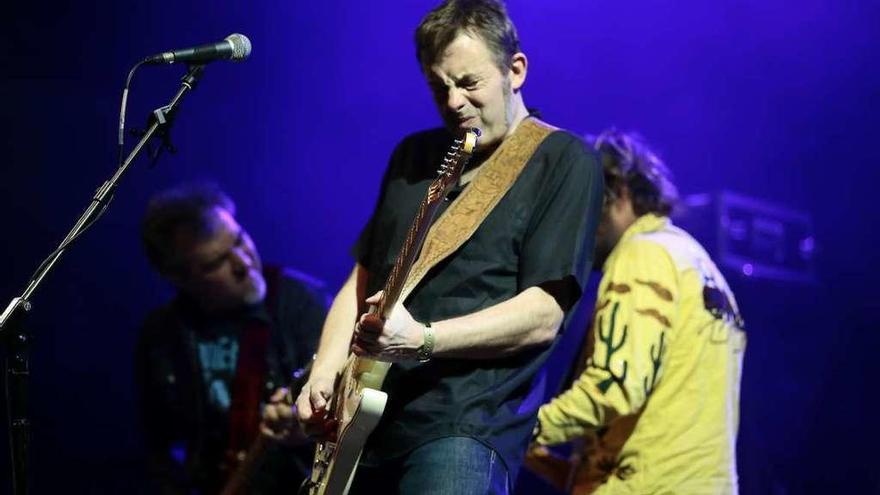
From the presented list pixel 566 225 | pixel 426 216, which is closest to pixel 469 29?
pixel 566 225

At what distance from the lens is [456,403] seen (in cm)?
238

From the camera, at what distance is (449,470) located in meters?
2.31

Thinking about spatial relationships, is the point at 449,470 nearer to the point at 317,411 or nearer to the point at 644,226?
the point at 317,411

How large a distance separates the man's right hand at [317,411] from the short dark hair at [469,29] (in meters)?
0.85

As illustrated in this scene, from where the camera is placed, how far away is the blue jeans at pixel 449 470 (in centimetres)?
230

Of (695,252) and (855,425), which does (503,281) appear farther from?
(855,425)

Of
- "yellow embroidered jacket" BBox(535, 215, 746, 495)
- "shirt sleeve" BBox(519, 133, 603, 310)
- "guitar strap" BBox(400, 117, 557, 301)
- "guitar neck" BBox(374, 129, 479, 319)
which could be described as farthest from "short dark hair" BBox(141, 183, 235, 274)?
"guitar neck" BBox(374, 129, 479, 319)

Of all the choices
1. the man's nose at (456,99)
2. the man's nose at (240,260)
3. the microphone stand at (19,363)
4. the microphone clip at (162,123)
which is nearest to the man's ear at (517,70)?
the man's nose at (456,99)

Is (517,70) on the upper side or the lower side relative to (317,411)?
upper

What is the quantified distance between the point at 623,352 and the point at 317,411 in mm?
923

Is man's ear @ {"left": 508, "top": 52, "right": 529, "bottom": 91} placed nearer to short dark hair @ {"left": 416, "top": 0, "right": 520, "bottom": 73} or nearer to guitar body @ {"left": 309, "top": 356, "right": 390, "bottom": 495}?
short dark hair @ {"left": 416, "top": 0, "right": 520, "bottom": 73}

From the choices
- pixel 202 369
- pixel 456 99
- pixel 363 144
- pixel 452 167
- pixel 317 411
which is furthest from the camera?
pixel 363 144

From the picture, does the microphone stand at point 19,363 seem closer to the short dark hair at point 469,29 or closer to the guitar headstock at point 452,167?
the guitar headstock at point 452,167

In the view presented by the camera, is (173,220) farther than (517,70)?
Yes
